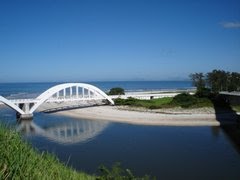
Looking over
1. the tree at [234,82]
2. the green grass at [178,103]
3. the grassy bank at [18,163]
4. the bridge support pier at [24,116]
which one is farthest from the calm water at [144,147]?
the tree at [234,82]

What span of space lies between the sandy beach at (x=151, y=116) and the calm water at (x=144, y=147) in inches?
115

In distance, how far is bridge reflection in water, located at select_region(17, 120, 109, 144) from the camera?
Answer: 32.6m

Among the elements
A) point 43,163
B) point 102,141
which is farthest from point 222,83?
point 43,163

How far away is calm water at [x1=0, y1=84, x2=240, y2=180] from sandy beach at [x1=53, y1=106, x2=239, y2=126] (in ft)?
9.58

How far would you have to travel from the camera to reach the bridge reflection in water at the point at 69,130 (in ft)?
107

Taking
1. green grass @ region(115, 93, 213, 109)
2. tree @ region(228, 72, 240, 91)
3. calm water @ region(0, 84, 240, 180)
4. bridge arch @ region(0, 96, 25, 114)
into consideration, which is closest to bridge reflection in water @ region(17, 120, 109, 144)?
calm water @ region(0, 84, 240, 180)

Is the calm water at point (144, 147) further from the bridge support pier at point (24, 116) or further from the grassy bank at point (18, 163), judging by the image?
the grassy bank at point (18, 163)

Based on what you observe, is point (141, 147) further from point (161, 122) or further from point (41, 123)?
point (41, 123)

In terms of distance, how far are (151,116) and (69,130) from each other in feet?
41.6

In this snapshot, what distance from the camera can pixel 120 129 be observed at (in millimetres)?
37469

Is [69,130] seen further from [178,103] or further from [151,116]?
[178,103]

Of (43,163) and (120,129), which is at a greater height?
(43,163)

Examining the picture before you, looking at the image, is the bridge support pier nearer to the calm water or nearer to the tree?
the calm water

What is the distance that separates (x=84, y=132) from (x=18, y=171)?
105 feet
